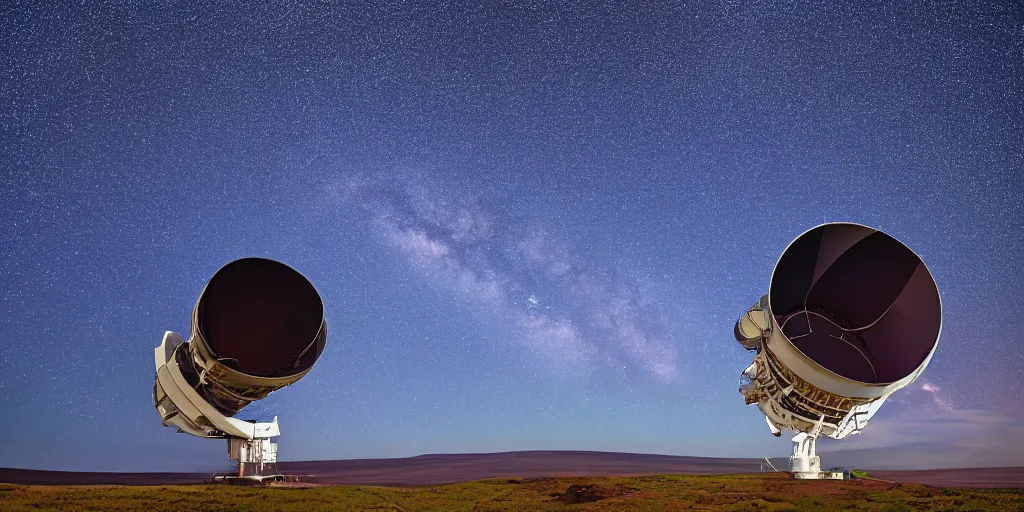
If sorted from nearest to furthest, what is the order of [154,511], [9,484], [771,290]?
[154,511], [771,290], [9,484]

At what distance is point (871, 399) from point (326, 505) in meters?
Answer: 10.4

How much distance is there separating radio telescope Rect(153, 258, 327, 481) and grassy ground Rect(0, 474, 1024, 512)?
5.53 ft

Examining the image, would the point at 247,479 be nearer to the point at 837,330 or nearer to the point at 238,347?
the point at 238,347

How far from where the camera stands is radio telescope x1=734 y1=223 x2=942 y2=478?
14.1 meters

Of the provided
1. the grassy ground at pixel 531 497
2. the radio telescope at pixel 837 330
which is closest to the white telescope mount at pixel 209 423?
the grassy ground at pixel 531 497

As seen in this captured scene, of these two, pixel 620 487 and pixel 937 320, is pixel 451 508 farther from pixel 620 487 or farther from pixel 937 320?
pixel 937 320

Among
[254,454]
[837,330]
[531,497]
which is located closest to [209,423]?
[254,454]

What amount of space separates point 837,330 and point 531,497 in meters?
7.19

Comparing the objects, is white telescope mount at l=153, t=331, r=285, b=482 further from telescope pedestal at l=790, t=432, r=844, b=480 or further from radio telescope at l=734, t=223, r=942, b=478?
telescope pedestal at l=790, t=432, r=844, b=480

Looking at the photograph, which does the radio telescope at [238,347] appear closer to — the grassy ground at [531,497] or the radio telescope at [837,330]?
the grassy ground at [531,497]

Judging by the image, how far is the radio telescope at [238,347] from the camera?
1471cm

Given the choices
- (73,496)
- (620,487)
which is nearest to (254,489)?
(73,496)

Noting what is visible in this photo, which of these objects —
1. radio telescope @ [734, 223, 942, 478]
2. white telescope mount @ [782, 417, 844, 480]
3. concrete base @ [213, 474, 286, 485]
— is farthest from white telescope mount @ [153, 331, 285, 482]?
white telescope mount @ [782, 417, 844, 480]

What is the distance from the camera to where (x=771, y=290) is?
14.8 meters
